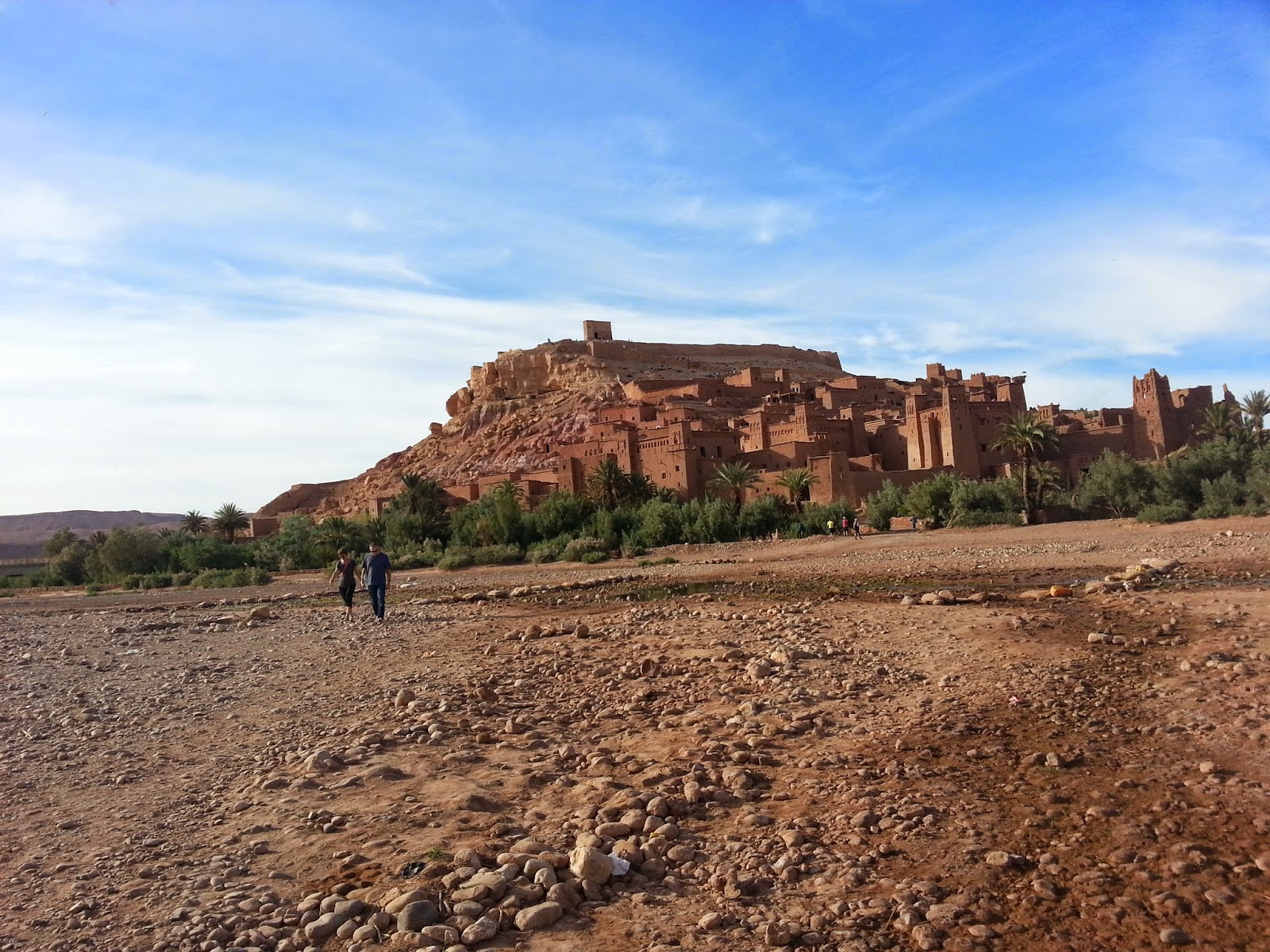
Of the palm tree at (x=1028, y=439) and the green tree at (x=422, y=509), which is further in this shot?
the green tree at (x=422, y=509)

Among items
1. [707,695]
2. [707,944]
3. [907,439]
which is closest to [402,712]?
[707,695]

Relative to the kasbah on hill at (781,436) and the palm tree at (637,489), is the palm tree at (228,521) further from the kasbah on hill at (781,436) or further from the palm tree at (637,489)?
the palm tree at (637,489)

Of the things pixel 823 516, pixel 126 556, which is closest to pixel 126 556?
pixel 126 556

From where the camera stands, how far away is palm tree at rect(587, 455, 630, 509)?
41906mm

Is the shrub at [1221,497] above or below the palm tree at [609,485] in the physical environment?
below

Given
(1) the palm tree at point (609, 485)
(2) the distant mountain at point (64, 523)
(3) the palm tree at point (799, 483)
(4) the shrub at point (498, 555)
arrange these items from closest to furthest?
(4) the shrub at point (498, 555), (3) the palm tree at point (799, 483), (1) the palm tree at point (609, 485), (2) the distant mountain at point (64, 523)

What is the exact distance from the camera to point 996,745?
5.98 metres

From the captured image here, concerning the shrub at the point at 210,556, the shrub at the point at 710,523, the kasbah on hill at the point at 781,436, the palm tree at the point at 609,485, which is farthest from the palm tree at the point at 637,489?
the shrub at the point at 210,556

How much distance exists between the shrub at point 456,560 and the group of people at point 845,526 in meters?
13.5

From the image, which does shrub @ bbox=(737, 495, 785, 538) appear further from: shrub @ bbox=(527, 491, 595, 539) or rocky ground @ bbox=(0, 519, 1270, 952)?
rocky ground @ bbox=(0, 519, 1270, 952)

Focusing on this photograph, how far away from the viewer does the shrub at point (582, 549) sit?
A: 34.1 metres

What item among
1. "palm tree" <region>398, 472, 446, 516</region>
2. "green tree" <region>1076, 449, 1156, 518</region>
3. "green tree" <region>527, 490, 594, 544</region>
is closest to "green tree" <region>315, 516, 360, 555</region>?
"palm tree" <region>398, 472, 446, 516</region>

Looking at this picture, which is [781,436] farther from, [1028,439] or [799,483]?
[1028,439]

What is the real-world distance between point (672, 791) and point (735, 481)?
1340 inches
